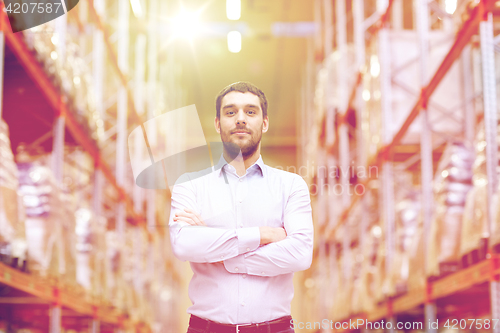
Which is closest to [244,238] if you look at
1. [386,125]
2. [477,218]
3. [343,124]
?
[477,218]

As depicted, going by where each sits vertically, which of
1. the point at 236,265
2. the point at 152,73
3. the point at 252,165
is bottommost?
the point at 236,265

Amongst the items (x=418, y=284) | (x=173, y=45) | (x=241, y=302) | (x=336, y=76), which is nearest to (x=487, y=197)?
(x=418, y=284)

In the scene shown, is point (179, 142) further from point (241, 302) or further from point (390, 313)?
point (241, 302)

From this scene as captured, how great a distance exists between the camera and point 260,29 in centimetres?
1398

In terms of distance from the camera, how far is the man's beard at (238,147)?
2.07 meters

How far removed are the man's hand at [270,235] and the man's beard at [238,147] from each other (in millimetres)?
260

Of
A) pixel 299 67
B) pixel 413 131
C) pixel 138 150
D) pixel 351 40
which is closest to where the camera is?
pixel 413 131

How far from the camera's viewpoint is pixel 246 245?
2070 mm

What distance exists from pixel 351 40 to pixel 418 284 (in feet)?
29.0

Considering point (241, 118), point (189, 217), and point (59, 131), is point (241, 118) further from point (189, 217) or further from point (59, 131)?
point (59, 131)

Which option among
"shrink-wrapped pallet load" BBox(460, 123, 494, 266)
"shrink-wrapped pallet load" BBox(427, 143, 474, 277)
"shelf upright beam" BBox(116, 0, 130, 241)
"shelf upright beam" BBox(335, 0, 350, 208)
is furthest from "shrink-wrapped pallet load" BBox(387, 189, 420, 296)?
"shelf upright beam" BBox(116, 0, 130, 241)

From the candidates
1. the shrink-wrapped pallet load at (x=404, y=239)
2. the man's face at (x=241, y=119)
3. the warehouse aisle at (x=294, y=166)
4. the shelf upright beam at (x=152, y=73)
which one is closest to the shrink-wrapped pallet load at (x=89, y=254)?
the warehouse aisle at (x=294, y=166)

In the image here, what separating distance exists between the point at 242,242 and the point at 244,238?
0.05ft

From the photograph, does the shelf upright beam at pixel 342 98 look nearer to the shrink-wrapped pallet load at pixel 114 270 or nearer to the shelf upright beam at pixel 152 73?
the shelf upright beam at pixel 152 73
